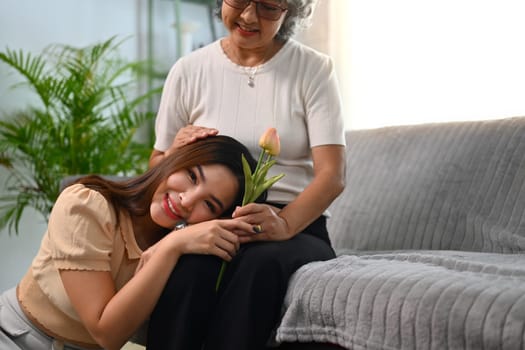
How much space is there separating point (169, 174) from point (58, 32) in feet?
→ 7.16

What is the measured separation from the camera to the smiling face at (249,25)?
157 cm

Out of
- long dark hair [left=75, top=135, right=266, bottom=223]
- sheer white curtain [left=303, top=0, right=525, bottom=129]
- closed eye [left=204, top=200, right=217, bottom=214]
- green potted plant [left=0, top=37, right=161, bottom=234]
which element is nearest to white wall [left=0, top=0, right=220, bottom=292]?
green potted plant [left=0, top=37, right=161, bottom=234]

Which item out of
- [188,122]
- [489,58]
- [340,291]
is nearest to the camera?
[340,291]

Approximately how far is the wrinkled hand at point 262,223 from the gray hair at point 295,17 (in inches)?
21.7

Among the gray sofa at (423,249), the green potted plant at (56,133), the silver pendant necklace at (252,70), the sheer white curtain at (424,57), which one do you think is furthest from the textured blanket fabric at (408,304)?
the green potted plant at (56,133)

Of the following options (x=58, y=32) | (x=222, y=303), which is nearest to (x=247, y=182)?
(x=222, y=303)

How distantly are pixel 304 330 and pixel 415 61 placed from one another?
5.38ft

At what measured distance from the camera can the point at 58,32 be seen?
328 centimetres

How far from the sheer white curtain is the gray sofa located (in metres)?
0.42

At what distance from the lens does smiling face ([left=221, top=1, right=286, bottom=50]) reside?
157 centimetres

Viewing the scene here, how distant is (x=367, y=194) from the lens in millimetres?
2057

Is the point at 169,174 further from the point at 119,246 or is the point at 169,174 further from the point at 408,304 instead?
the point at 408,304

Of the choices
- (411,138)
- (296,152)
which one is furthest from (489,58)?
(296,152)

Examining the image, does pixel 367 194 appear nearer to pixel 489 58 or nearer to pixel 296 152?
pixel 296 152
